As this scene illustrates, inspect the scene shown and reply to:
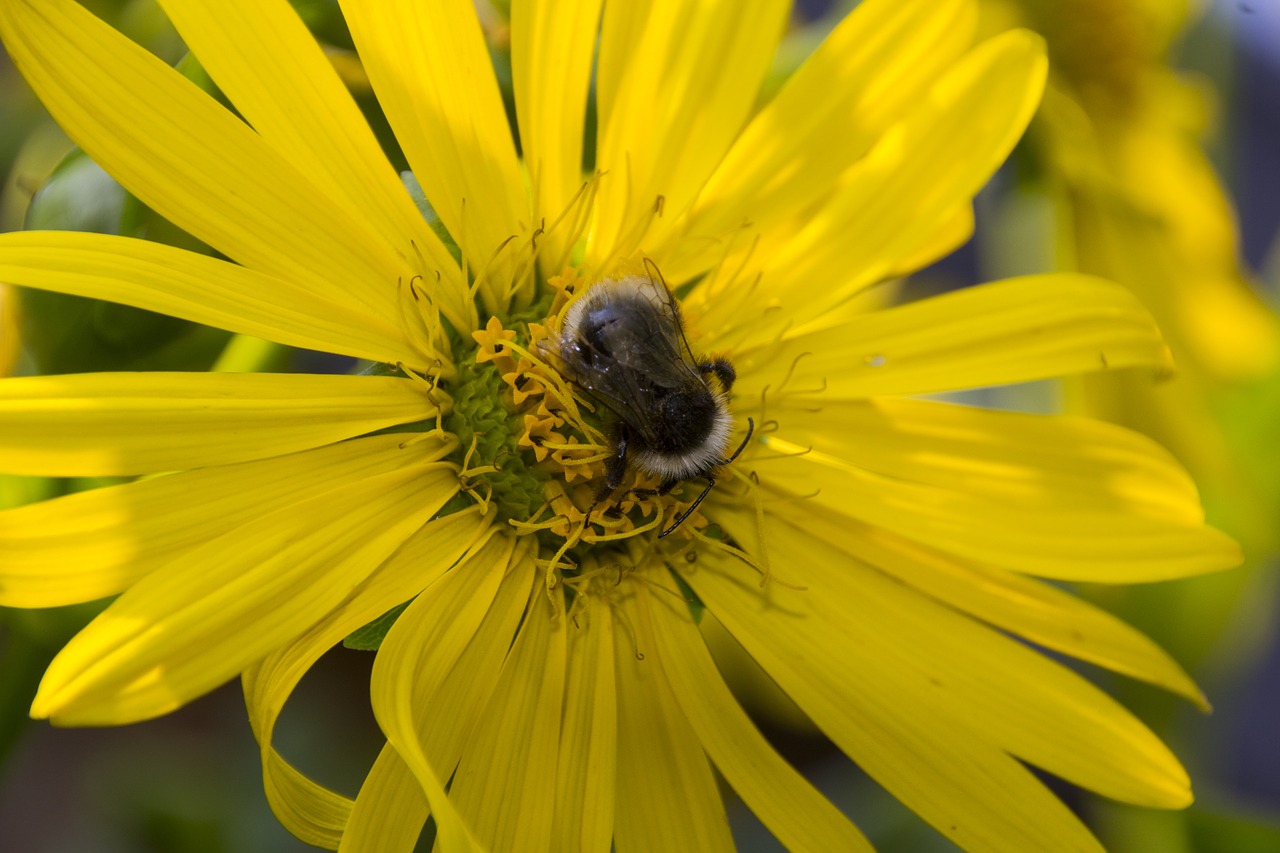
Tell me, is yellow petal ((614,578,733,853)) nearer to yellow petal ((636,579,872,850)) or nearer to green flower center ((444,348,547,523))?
yellow petal ((636,579,872,850))

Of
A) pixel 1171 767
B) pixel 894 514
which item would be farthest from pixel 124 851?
pixel 1171 767

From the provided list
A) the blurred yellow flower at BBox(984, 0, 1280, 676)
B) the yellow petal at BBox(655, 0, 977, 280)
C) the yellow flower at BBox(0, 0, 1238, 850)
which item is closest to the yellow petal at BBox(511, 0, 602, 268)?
the yellow flower at BBox(0, 0, 1238, 850)

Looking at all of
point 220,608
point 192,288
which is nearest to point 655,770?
point 220,608

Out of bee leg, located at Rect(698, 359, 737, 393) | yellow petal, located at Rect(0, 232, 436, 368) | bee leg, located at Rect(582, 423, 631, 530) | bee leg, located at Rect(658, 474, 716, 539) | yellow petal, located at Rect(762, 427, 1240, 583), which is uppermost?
Answer: yellow petal, located at Rect(0, 232, 436, 368)

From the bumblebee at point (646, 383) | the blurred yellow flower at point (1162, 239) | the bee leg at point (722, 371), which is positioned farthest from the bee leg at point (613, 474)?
the blurred yellow flower at point (1162, 239)

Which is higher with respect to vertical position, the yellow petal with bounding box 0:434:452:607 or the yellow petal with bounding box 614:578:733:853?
the yellow petal with bounding box 0:434:452:607

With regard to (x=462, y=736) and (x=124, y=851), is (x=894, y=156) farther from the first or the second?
(x=124, y=851)
